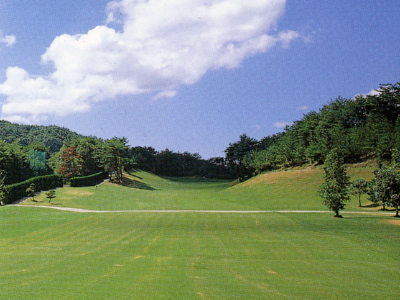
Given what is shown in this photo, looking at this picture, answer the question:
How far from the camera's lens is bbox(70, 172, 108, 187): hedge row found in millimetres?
58731

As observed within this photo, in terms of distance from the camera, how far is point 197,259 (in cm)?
1282

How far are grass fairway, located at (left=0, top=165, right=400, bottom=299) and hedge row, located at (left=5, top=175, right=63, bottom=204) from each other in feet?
52.4

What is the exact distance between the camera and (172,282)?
9531 mm

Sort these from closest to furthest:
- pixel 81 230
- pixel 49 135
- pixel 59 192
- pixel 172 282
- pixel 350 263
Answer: pixel 172 282
pixel 350 263
pixel 81 230
pixel 59 192
pixel 49 135

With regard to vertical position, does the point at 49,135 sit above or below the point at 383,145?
above

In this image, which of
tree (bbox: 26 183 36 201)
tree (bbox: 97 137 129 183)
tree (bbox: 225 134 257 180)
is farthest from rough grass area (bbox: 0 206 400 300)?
tree (bbox: 225 134 257 180)

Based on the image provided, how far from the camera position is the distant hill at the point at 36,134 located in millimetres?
136750

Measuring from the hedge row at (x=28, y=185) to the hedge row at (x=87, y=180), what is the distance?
9.21 ft

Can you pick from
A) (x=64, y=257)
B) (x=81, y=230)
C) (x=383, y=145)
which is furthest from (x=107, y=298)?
(x=383, y=145)

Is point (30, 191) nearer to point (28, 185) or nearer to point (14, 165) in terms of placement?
point (28, 185)

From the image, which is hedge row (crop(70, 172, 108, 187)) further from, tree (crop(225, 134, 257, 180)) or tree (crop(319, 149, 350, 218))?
tree (crop(225, 134, 257, 180))

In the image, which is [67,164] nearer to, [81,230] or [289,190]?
[289,190]

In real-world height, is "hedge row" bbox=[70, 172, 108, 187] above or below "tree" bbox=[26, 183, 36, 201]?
above

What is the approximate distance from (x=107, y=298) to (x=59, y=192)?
4355 centimetres
